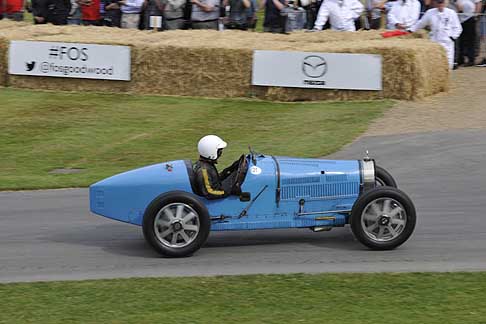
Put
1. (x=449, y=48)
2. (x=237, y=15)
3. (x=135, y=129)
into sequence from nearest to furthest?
(x=135, y=129), (x=449, y=48), (x=237, y=15)

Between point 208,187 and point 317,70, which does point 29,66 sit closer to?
point 317,70

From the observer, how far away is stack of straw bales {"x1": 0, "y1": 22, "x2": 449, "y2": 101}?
18.4 meters

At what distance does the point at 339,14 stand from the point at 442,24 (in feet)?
7.14

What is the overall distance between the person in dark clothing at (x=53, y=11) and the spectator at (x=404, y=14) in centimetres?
744

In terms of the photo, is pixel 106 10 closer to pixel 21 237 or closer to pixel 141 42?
pixel 141 42

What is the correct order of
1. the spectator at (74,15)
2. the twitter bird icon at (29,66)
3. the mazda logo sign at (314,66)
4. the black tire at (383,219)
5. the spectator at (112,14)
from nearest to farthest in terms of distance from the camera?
the black tire at (383,219) < the mazda logo sign at (314,66) < the twitter bird icon at (29,66) < the spectator at (112,14) < the spectator at (74,15)

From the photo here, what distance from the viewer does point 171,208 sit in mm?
9766

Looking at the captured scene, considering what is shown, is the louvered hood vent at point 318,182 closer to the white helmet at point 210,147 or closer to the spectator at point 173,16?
A: the white helmet at point 210,147

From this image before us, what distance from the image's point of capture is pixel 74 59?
65.3 feet

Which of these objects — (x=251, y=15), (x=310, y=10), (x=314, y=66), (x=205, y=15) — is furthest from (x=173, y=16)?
(x=314, y=66)

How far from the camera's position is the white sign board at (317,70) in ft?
60.2

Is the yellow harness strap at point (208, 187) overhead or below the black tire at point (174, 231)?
overhead

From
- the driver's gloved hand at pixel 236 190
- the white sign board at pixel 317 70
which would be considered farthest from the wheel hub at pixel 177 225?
the white sign board at pixel 317 70

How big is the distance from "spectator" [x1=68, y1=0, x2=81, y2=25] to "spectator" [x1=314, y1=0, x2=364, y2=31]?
226 inches
